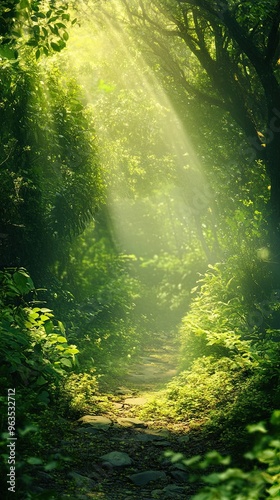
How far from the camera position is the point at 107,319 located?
47.5ft

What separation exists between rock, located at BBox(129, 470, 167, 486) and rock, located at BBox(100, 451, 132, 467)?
0.28 meters

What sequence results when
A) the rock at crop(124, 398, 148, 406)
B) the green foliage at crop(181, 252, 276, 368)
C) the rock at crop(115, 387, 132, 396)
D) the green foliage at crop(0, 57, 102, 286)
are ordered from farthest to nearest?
the green foliage at crop(0, 57, 102, 286) → the green foliage at crop(181, 252, 276, 368) → the rock at crop(115, 387, 132, 396) → the rock at crop(124, 398, 148, 406)

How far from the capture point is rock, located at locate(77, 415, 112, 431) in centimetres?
750

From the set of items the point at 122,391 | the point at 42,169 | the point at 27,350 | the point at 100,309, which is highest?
the point at 42,169

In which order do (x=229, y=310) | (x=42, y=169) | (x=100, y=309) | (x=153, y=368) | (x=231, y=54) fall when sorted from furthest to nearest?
1. (x=231, y=54)
2. (x=100, y=309)
3. (x=229, y=310)
4. (x=153, y=368)
5. (x=42, y=169)

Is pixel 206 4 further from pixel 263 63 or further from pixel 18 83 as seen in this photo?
pixel 18 83

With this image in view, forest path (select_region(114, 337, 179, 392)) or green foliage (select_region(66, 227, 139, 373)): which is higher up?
green foliage (select_region(66, 227, 139, 373))

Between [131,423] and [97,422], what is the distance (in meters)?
0.48

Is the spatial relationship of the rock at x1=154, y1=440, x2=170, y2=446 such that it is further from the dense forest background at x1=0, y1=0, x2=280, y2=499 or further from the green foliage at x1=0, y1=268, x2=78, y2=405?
the green foliage at x1=0, y1=268, x2=78, y2=405

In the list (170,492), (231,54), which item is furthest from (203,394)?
(231,54)

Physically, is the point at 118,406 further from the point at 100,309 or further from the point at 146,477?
the point at 100,309

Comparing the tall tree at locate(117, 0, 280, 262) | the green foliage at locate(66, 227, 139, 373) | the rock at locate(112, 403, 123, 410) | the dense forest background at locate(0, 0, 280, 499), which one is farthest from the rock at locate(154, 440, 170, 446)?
the tall tree at locate(117, 0, 280, 262)

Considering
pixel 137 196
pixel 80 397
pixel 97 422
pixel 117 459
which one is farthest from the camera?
pixel 137 196

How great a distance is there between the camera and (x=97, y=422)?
7641mm
